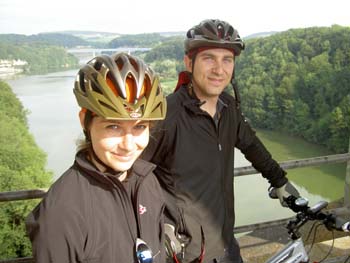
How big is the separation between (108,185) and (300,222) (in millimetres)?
1232

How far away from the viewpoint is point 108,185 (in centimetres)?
130

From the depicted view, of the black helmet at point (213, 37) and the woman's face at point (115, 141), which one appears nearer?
the woman's face at point (115, 141)

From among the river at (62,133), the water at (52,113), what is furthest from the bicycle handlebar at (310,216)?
the water at (52,113)

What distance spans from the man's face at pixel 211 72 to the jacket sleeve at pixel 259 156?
276 mm

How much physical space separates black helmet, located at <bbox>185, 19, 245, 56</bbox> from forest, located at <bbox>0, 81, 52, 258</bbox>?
53.9 ft

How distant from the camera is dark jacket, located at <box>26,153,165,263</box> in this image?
1142 mm

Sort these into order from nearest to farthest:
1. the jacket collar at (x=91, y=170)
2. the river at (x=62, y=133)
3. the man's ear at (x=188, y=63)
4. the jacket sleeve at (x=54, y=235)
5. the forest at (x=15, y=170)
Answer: the jacket sleeve at (x=54, y=235)
the jacket collar at (x=91, y=170)
the man's ear at (x=188, y=63)
the forest at (x=15, y=170)
the river at (x=62, y=133)

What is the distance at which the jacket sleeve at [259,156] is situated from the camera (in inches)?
84.9

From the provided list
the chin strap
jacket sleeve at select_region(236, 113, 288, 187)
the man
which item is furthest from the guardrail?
the chin strap

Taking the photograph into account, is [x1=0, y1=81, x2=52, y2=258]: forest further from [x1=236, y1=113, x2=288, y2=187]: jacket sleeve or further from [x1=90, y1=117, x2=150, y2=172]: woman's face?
[x1=90, y1=117, x2=150, y2=172]: woman's face

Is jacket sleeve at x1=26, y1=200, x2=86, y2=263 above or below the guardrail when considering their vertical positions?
above

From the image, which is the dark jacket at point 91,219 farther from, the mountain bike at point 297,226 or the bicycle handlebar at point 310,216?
the bicycle handlebar at point 310,216

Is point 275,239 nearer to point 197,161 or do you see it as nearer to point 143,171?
point 197,161

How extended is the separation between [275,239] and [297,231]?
4.60ft
